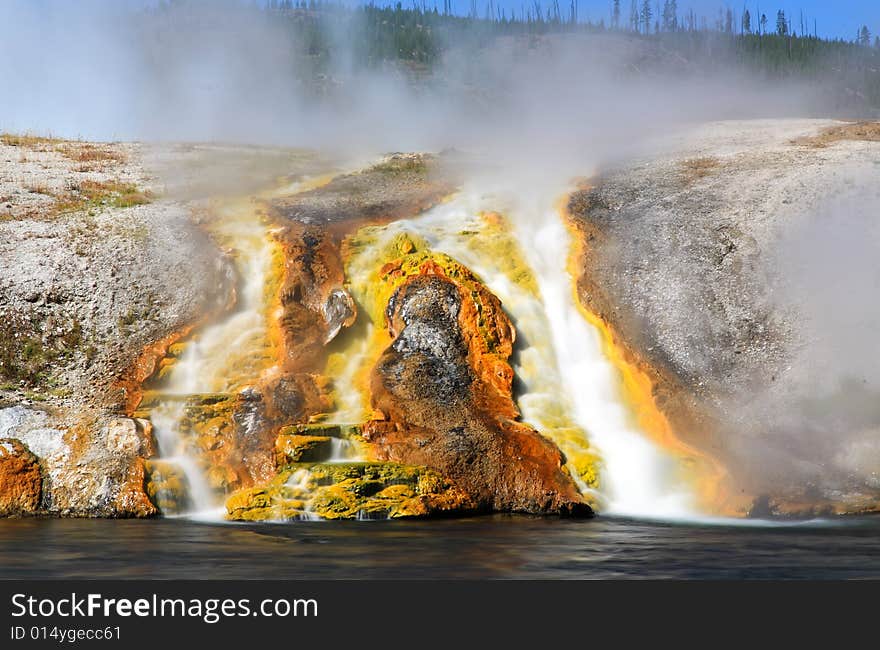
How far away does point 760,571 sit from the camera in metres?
10.5

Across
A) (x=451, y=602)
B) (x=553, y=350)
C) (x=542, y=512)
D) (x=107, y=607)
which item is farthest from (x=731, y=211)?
(x=107, y=607)

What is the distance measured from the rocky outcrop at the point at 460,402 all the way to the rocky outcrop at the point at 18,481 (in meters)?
4.85

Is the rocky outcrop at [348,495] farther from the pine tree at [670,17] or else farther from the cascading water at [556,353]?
the pine tree at [670,17]

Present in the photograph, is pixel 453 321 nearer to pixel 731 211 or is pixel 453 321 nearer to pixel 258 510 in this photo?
pixel 258 510

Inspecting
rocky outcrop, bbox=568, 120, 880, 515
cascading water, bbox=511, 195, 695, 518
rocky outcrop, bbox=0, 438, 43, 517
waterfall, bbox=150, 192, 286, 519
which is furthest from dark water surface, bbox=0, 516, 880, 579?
rocky outcrop, bbox=568, 120, 880, 515

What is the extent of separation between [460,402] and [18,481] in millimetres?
6671

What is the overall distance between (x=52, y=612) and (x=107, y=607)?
431 mm

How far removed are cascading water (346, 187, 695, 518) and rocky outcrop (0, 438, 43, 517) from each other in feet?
16.4

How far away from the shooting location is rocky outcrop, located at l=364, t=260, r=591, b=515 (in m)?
14.9

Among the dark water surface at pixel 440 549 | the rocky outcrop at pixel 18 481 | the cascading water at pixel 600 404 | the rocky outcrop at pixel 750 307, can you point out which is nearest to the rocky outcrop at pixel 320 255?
the dark water surface at pixel 440 549

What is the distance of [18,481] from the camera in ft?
48.5

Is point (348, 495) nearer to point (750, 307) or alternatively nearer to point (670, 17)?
point (750, 307)

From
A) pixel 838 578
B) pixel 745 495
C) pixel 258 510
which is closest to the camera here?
pixel 838 578

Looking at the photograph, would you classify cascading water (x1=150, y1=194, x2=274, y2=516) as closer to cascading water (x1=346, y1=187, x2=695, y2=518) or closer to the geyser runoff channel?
cascading water (x1=346, y1=187, x2=695, y2=518)
